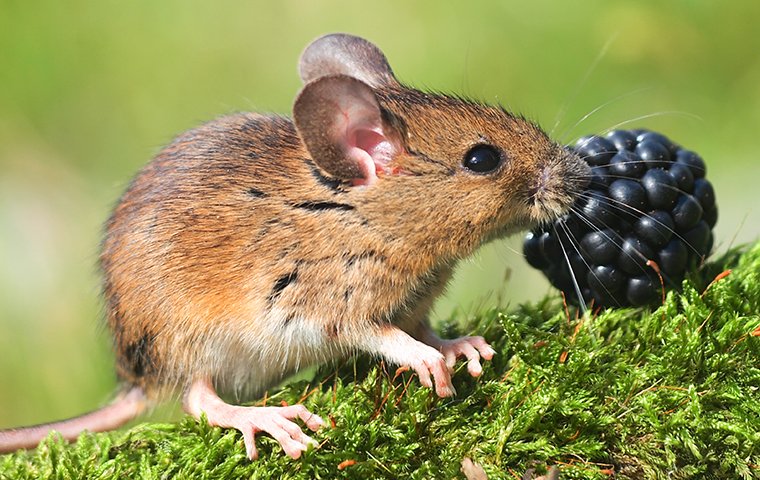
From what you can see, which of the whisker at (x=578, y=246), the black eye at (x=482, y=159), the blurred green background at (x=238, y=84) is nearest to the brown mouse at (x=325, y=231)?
the black eye at (x=482, y=159)

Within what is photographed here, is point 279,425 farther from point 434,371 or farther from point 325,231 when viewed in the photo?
point 325,231

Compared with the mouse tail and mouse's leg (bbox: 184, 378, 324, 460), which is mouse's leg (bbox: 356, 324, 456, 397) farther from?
the mouse tail

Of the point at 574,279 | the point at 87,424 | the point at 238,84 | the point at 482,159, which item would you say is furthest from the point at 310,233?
the point at 238,84

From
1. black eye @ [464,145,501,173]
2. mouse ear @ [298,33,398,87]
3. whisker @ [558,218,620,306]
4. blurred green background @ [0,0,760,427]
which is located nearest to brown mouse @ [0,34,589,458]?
black eye @ [464,145,501,173]

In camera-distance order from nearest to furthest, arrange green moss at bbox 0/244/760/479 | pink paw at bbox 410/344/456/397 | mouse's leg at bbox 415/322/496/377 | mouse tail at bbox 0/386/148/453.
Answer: green moss at bbox 0/244/760/479, pink paw at bbox 410/344/456/397, mouse's leg at bbox 415/322/496/377, mouse tail at bbox 0/386/148/453

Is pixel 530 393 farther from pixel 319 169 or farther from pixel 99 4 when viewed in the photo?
pixel 99 4

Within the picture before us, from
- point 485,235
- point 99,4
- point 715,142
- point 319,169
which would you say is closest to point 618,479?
point 485,235
